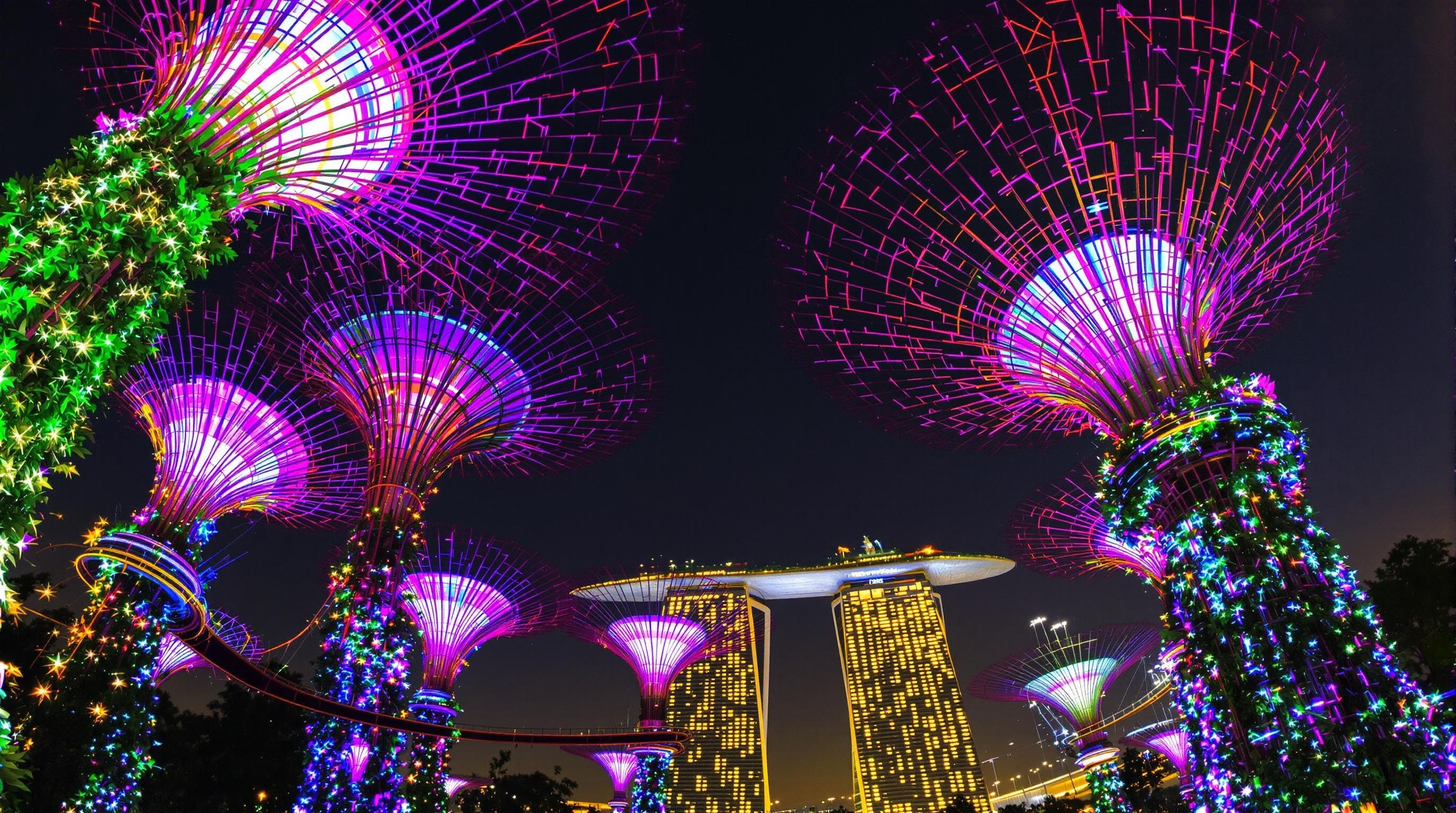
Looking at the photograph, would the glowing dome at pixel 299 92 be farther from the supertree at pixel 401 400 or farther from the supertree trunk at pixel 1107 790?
the supertree trunk at pixel 1107 790

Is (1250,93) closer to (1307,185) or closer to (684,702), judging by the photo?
(1307,185)

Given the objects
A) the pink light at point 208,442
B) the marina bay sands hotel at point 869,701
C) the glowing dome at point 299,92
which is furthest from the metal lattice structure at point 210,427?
the marina bay sands hotel at point 869,701

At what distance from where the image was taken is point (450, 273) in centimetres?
1755

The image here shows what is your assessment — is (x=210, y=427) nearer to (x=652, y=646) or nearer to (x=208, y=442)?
(x=208, y=442)

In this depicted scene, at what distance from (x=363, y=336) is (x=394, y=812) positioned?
1000 cm

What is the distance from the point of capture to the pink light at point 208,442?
1750 centimetres

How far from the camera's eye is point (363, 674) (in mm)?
15578

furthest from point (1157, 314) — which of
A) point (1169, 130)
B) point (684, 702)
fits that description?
point (684, 702)

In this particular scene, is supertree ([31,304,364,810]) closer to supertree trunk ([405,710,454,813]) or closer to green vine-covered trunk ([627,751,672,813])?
supertree trunk ([405,710,454,813])

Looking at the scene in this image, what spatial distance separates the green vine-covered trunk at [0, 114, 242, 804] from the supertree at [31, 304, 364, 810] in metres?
6.66

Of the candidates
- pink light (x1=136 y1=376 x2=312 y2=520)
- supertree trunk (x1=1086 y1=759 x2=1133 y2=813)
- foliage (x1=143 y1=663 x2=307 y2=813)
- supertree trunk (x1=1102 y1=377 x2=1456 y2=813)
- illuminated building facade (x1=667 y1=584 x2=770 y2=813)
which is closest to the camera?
supertree trunk (x1=1102 y1=377 x2=1456 y2=813)

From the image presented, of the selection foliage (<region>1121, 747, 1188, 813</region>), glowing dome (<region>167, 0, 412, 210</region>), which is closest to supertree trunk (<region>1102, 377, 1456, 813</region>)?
glowing dome (<region>167, 0, 412, 210</region>)

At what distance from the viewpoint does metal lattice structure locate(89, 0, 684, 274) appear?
8625mm

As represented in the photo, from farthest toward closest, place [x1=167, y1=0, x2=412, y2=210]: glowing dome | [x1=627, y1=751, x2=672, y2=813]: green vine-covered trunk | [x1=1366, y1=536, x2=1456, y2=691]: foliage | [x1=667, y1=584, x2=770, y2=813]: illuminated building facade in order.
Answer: [x1=667, y1=584, x2=770, y2=813]: illuminated building facade, [x1=627, y1=751, x2=672, y2=813]: green vine-covered trunk, [x1=1366, y1=536, x2=1456, y2=691]: foliage, [x1=167, y1=0, x2=412, y2=210]: glowing dome
